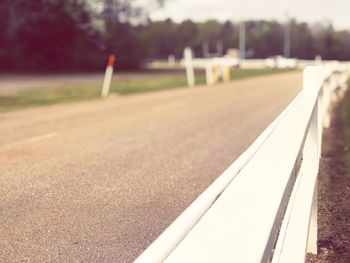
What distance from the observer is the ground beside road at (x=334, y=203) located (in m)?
4.00

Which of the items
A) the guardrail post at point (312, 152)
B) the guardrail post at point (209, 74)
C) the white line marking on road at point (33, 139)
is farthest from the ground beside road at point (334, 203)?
the guardrail post at point (209, 74)

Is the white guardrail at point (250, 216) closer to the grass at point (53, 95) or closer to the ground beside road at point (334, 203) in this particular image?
the ground beside road at point (334, 203)

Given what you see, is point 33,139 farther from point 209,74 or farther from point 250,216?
point 209,74

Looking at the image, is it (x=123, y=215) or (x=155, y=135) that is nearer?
(x=123, y=215)

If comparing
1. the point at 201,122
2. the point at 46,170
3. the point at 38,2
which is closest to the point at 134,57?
the point at 38,2

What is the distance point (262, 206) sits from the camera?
72.6 inches

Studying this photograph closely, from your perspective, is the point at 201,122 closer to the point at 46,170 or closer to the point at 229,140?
the point at 229,140

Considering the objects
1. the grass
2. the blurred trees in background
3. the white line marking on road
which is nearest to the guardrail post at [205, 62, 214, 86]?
the grass

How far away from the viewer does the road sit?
161 inches

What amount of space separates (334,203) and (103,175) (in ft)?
8.90

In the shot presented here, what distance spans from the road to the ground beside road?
128 cm

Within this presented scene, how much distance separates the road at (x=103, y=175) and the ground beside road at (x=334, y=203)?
1.28 m

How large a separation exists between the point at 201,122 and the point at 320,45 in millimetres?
121742

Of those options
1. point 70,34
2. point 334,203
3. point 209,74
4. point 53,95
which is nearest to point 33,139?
point 334,203
